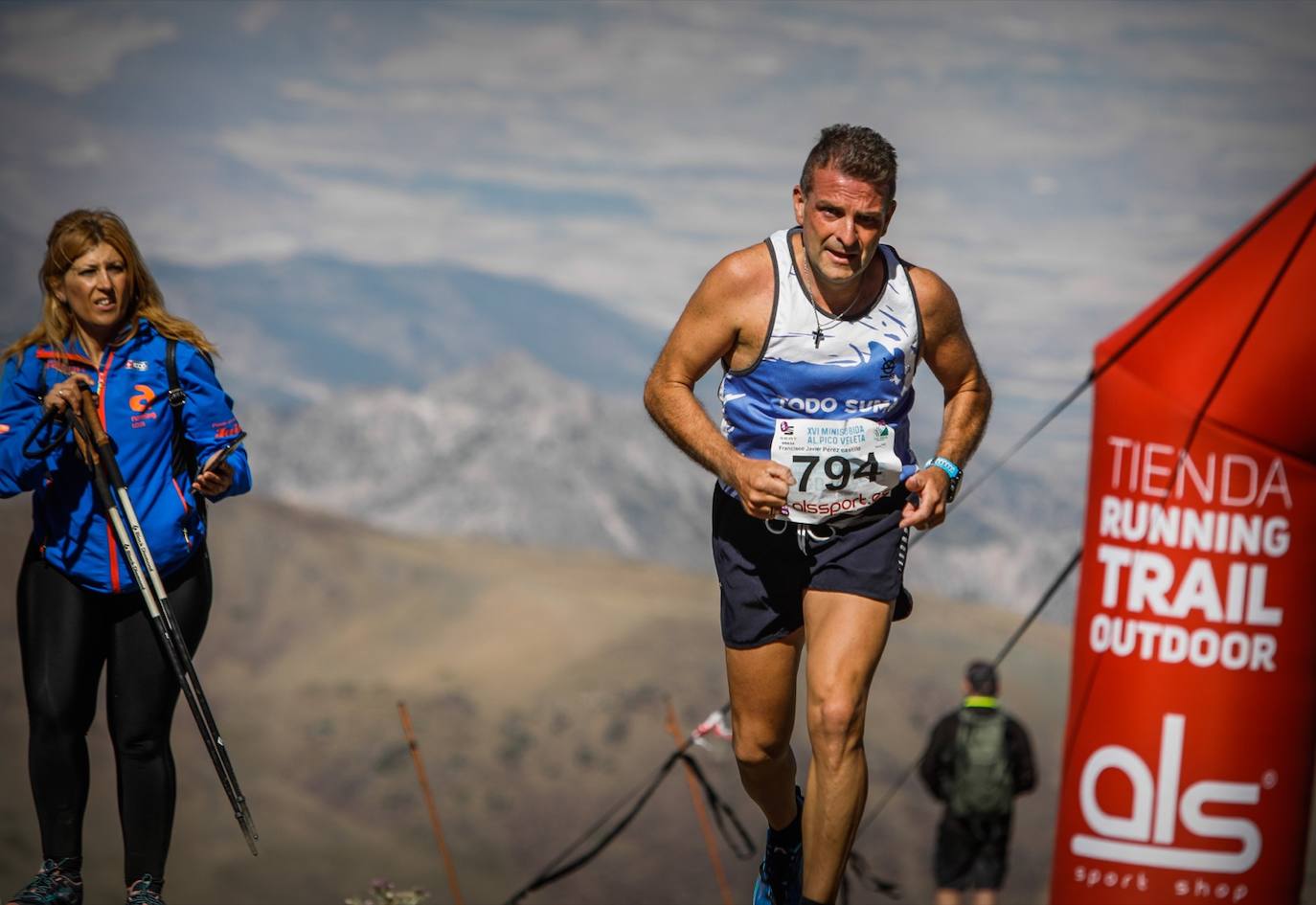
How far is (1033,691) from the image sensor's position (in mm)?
23422

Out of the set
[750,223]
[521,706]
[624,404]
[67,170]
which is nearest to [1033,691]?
[521,706]

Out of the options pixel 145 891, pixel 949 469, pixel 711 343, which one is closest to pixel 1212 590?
pixel 949 469

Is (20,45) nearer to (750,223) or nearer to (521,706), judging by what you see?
(750,223)

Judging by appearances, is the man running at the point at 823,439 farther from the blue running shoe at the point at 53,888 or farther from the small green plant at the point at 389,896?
the blue running shoe at the point at 53,888

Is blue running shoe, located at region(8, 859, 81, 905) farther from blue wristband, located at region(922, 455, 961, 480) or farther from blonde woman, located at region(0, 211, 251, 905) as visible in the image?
blue wristband, located at region(922, 455, 961, 480)

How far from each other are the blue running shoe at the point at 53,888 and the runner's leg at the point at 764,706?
1774mm

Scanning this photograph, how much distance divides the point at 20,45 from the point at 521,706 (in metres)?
22.5

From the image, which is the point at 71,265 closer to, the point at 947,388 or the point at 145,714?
the point at 145,714

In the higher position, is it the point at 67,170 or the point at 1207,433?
the point at 67,170

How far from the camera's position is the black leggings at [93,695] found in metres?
4.30

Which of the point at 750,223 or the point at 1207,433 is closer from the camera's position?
the point at 1207,433

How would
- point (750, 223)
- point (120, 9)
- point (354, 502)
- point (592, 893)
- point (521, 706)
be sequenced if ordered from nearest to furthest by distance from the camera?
point (592, 893)
point (521, 706)
point (354, 502)
point (120, 9)
point (750, 223)

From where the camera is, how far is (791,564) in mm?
4500

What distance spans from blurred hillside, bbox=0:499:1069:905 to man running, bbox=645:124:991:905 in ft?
37.5
